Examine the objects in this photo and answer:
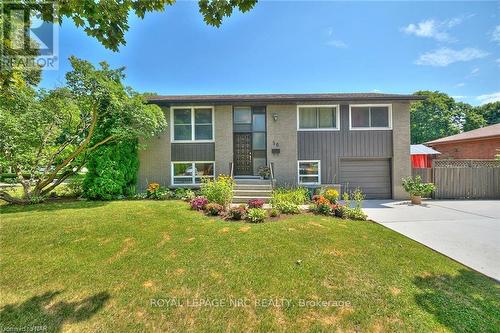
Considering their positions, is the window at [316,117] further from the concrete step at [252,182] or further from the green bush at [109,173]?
the green bush at [109,173]

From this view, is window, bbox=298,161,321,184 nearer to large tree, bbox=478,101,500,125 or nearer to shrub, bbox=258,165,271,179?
shrub, bbox=258,165,271,179

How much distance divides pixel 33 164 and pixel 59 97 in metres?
3.09

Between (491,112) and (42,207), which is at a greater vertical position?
(491,112)

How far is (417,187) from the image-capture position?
959cm

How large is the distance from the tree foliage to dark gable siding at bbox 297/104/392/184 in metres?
29.8

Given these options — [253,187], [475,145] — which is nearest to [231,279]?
[253,187]

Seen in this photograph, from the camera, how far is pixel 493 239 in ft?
16.6

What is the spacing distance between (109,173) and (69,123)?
3.07 metres

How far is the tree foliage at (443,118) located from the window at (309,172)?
1265 inches

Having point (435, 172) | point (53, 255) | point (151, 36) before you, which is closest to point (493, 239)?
point (435, 172)

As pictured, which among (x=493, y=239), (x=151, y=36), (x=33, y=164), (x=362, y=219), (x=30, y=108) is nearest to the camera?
(x=493, y=239)

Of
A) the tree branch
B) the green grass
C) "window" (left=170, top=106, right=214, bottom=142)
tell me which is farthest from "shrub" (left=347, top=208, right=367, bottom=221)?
the tree branch

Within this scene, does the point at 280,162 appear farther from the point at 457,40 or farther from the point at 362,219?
the point at 457,40

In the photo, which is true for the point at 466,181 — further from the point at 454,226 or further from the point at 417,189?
the point at 454,226
